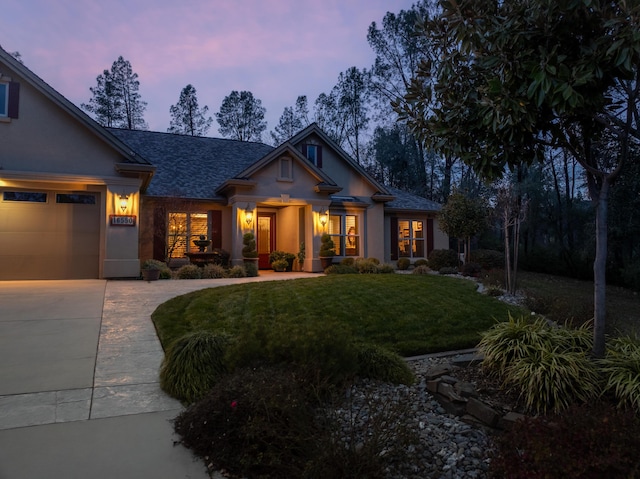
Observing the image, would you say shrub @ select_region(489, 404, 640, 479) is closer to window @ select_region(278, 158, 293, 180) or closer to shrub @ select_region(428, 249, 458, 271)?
window @ select_region(278, 158, 293, 180)

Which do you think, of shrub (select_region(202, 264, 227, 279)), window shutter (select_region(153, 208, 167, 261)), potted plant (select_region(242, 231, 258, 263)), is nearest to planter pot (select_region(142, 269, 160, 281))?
shrub (select_region(202, 264, 227, 279))

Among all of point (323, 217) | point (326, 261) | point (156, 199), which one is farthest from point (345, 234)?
point (156, 199)

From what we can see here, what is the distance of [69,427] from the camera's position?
129 inches

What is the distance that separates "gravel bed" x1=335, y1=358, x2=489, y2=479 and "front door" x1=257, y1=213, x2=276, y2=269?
1350cm

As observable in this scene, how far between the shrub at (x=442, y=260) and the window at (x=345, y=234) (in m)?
3.20

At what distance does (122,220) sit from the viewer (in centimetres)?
1191

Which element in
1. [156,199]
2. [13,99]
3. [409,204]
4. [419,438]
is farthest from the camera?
[409,204]

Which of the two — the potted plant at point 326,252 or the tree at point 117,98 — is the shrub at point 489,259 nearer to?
the potted plant at point 326,252

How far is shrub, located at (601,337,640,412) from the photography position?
130 inches

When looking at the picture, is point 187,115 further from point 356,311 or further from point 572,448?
point 572,448

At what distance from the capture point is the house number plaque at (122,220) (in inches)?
Result: 466

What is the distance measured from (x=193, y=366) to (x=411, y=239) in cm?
1623

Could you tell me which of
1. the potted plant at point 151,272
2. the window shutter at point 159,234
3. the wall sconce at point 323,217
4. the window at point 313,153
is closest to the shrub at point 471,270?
the wall sconce at point 323,217

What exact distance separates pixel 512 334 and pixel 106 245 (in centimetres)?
1133
